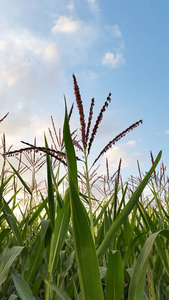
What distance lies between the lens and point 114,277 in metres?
0.76

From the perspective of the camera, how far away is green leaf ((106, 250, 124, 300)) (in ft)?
2.41

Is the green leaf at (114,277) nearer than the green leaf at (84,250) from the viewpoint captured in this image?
No

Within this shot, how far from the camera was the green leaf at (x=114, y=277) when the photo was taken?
0.73 meters

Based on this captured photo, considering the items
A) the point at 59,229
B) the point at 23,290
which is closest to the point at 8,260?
the point at 23,290

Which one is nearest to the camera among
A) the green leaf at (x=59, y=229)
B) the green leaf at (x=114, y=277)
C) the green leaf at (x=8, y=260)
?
the green leaf at (x=114, y=277)

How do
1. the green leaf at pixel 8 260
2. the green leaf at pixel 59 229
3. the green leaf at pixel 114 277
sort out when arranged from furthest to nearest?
the green leaf at pixel 8 260 → the green leaf at pixel 59 229 → the green leaf at pixel 114 277

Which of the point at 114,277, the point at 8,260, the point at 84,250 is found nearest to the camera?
the point at 84,250

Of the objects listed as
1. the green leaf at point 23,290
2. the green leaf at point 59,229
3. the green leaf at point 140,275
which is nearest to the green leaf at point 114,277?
the green leaf at point 140,275

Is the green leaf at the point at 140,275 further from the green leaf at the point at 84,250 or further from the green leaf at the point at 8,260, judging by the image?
the green leaf at the point at 8,260

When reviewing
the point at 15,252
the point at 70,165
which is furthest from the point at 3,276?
the point at 70,165

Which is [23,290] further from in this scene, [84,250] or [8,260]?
[84,250]

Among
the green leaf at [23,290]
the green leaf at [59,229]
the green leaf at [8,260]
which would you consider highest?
the green leaf at [59,229]

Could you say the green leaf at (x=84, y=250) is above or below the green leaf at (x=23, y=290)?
above

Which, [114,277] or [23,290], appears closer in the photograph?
[114,277]
